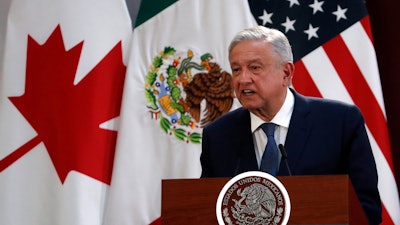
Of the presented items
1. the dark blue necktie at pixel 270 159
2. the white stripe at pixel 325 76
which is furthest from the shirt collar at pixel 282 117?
the white stripe at pixel 325 76

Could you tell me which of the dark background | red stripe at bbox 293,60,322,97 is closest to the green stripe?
red stripe at bbox 293,60,322,97

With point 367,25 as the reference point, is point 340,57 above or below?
below

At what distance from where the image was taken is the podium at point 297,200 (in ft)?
6.72

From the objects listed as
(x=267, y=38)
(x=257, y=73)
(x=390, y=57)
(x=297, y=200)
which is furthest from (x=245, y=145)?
(x=390, y=57)

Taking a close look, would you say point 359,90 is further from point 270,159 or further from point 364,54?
point 270,159

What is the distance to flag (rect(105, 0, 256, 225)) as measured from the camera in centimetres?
409

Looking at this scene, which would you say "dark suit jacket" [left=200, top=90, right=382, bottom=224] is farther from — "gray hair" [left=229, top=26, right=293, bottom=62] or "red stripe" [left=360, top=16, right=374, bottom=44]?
"red stripe" [left=360, top=16, right=374, bottom=44]

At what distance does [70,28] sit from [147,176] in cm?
97

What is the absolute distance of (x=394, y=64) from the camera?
4238 millimetres

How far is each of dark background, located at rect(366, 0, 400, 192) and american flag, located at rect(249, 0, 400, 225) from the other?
291 millimetres

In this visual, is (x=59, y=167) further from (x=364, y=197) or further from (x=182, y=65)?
(x=364, y=197)

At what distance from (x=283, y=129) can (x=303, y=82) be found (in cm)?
128

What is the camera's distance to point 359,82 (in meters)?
3.95

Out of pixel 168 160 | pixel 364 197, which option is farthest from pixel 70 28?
pixel 364 197
